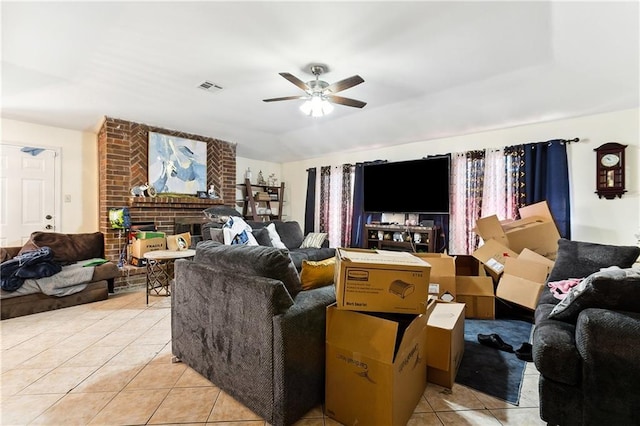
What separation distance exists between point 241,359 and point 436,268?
6.90ft

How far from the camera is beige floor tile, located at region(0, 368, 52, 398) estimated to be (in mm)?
1823

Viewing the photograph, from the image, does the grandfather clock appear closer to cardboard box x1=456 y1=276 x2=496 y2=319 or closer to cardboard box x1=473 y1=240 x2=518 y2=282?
cardboard box x1=473 y1=240 x2=518 y2=282

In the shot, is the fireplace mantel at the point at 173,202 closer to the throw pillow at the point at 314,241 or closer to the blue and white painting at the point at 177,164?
the blue and white painting at the point at 177,164

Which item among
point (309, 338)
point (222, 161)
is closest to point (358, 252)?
point (309, 338)

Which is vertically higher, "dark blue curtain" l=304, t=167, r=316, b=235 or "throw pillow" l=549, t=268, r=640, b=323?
"dark blue curtain" l=304, t=167, r=316, b=235

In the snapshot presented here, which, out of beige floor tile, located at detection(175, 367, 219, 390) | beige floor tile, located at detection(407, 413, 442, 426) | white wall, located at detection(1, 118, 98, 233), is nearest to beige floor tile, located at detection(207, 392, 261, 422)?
beige floor tile, located at detection(175, 367, 219, 390)

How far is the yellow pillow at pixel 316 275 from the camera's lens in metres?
1.79

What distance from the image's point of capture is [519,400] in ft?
5.65

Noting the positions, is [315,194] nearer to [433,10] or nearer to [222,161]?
[222,161]

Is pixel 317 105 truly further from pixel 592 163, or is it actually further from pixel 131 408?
pixel 592 163

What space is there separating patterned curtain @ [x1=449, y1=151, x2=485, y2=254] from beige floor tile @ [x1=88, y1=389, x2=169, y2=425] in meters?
4.17

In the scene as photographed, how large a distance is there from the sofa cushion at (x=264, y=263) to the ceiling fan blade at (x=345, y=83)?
5.65 feet

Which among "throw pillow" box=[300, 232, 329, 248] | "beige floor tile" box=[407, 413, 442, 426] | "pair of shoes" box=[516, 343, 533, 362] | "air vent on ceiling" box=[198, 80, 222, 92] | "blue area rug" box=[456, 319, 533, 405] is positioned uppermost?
"air vent on ceiling" box=[198, 80, 222, 92]

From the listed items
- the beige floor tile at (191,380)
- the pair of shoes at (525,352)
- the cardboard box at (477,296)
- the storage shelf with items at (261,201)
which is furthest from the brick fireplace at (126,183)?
the pair of shoes at (525,352)
